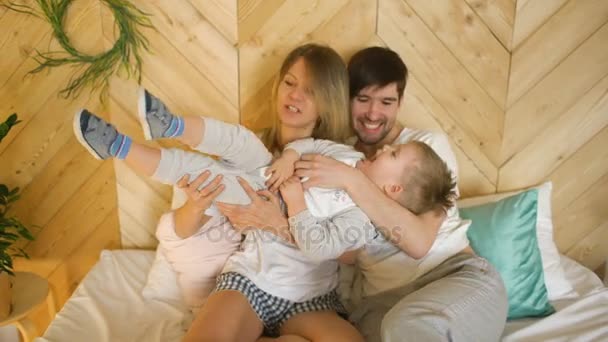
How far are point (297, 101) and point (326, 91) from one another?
0.10m

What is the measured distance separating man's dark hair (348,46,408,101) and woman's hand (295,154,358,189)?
0.38 meters

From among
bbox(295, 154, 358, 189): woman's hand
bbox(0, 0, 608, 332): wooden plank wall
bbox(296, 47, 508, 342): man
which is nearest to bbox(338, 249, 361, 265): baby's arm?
bbox(296, 47, 508, 342): man

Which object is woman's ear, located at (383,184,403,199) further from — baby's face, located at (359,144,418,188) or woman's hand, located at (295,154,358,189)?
woman's hand, located at (295,154,358,189)

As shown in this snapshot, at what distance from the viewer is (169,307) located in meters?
1.79

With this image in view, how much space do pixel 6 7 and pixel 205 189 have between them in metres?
1.12

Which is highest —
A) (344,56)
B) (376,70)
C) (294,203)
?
(344,56)

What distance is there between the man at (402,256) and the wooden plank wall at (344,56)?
9.2 inches

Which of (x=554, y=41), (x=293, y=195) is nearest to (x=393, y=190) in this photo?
(x=293, y=195)

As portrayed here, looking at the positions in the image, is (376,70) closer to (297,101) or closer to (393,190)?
(297,101)

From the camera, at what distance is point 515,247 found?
1.77 m

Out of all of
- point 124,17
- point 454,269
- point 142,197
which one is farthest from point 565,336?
point 124,17

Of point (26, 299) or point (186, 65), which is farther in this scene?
point (186, 65)

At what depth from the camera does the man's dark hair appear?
5.96 ft

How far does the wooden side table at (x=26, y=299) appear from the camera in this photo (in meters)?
1.83
